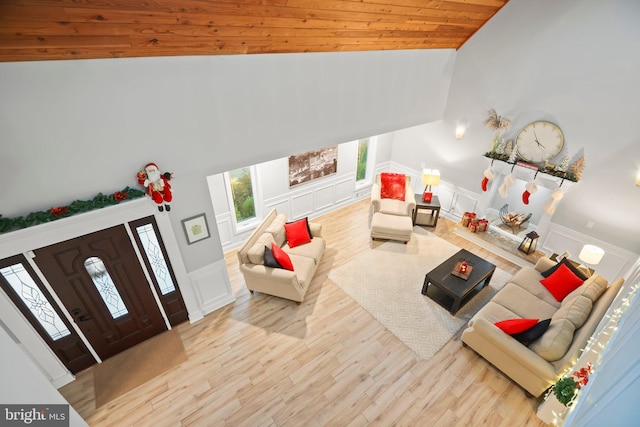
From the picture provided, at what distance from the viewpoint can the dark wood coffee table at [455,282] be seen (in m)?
4.67

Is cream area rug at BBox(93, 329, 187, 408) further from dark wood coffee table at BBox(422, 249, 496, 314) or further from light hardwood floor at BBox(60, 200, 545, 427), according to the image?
dark wood coffee table at BBox(422, 249, 496, 314)

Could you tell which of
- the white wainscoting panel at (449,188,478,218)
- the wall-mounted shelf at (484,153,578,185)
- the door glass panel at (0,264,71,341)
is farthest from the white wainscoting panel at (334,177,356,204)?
the door glass panel at (0,264,71,341)

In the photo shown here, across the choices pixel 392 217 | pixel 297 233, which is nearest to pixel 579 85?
pixel 392 217

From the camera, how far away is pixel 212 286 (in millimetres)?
4723

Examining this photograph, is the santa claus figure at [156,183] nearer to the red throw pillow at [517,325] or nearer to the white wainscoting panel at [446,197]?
the red throw pillow at [517,325]

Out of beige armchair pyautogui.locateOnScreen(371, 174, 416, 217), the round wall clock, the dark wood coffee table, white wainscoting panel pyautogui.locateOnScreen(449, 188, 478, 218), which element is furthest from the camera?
white wainscoting panel pyautogui.locateOnScreen(449, 188, 478, 218)

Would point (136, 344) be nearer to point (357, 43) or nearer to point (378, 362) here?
point (378, 362)

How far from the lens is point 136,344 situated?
14.2 ft

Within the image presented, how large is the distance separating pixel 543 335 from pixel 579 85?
3992 mm

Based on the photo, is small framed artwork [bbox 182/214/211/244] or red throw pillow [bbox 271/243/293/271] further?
red throw pillow [bbox 271/243/293/271]

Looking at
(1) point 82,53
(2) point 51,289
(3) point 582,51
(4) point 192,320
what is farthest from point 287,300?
(3) point 582,51

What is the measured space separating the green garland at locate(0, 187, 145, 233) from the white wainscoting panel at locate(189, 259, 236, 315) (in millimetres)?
1542

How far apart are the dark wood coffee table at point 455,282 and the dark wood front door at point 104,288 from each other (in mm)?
4418

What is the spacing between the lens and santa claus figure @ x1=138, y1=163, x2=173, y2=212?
3.37 m
